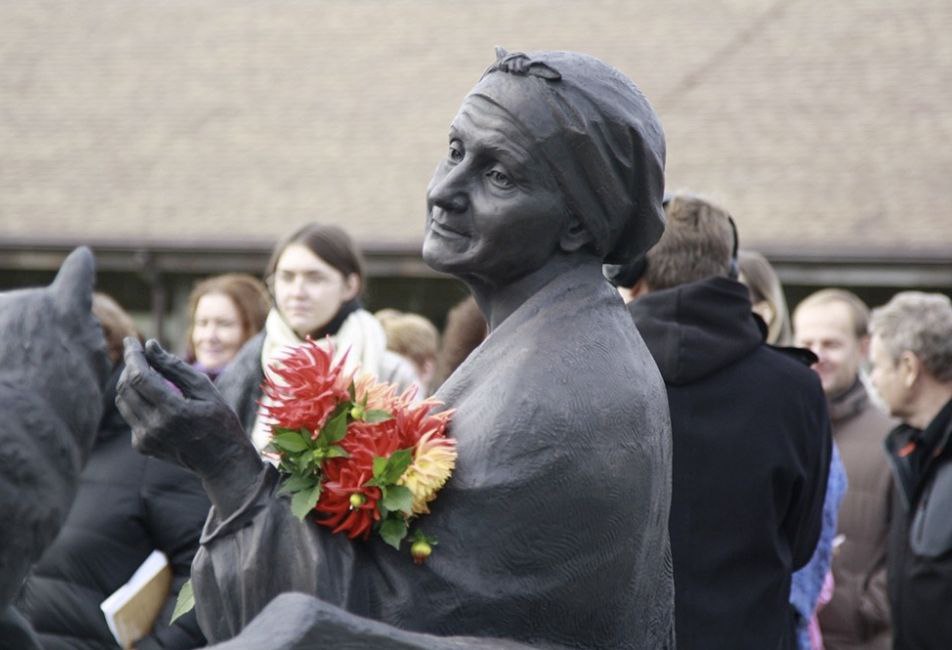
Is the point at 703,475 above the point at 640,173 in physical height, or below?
below

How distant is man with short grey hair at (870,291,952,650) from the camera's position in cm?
632

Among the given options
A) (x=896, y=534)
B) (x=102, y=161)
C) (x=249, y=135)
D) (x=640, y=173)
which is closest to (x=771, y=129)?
(x=249, y=135)

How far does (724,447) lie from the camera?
4.68 metres

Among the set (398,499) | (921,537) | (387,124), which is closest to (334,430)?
(398,499)

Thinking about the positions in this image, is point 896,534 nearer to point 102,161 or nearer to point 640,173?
point 640,173

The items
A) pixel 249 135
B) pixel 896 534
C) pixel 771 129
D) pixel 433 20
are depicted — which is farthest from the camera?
pixel 433 20

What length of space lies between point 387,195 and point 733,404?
14486mm

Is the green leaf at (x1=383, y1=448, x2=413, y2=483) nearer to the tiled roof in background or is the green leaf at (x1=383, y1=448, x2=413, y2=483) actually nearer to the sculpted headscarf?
the sculpted headscarf

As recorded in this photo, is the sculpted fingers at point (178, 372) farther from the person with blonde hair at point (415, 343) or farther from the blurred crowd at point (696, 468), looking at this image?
the person with blonde hair at point (415, 343)

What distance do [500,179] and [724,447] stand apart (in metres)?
2.02

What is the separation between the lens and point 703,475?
4.68 metres

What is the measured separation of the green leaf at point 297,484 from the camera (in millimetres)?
2705

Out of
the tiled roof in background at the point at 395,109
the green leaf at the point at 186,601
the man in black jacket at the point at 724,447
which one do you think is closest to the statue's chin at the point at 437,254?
the green leaf at the point at 186,601

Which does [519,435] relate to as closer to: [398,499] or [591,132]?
[398,499]
